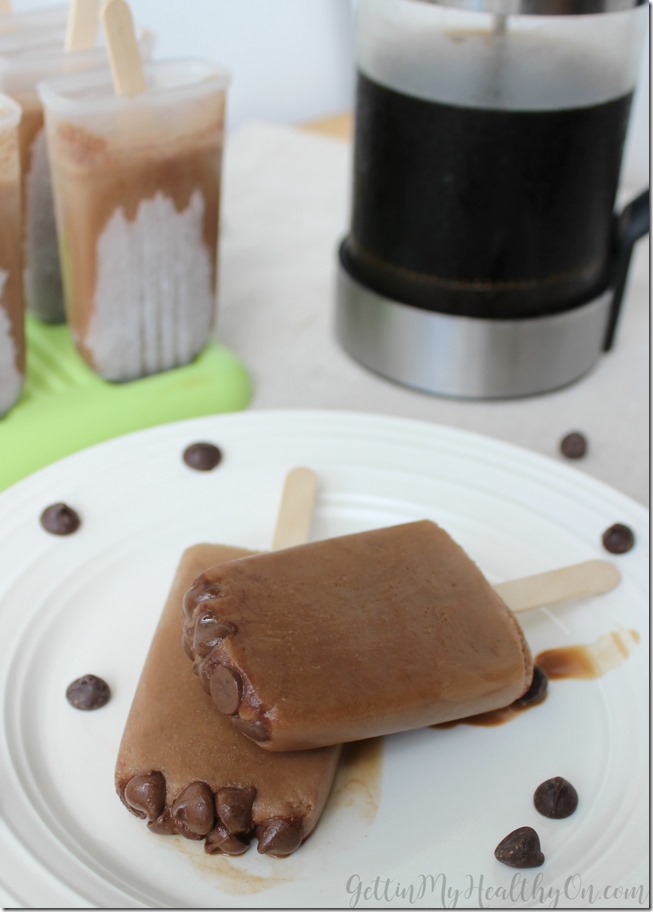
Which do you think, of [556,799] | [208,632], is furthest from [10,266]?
[556,799]

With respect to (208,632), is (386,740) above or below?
below

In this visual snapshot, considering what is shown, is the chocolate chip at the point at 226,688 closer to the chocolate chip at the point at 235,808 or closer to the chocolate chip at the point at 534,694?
the chocolate chip at the point at 235,808

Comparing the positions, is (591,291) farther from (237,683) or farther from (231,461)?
(237,683)

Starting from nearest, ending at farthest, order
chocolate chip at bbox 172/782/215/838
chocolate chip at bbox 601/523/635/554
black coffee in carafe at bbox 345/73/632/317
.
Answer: chocolate chip at bbox 172/782/215/838 < chocolate chip at bbox 601/523/635/554 < black coffee in carafe at bbox 345/73/632/317

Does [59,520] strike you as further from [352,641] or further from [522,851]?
[522,851]

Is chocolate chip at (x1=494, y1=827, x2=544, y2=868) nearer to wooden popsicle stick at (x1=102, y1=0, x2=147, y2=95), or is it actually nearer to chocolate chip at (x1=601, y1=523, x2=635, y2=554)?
chocolate chip at (x1=601, y1=523, x2=635, y2=554)

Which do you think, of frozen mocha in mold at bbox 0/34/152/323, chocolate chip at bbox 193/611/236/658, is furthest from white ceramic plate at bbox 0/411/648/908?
frozen mocha in mold at bbox 0/34/152/323

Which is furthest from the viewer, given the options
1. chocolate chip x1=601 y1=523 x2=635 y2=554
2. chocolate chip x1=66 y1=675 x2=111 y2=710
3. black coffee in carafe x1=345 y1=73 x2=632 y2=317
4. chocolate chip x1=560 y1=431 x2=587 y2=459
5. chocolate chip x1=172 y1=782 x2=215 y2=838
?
chocolate chip x1=560 y1=431 x2=587 y2=459
